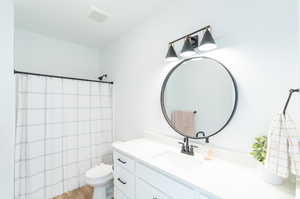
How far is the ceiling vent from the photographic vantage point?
174cm

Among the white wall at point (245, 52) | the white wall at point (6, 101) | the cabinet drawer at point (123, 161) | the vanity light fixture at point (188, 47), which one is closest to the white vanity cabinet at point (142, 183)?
the cabinet drawer at point (123, 161)

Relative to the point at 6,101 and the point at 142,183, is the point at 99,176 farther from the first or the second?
the point at 6,101

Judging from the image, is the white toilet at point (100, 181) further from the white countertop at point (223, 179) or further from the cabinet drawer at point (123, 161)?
the white countertop at point (223, 179)

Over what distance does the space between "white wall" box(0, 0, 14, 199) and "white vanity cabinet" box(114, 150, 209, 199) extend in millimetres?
849

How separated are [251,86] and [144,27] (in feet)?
5.06

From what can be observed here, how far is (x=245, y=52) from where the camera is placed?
1.12 meters

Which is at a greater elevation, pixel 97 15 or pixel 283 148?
pixel 97 15

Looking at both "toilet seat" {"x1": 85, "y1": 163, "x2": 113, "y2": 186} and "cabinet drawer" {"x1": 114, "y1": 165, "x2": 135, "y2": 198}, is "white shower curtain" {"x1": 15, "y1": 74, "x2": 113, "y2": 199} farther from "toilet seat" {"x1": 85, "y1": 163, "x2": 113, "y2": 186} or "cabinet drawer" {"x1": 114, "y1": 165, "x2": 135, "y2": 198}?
"cabinet drawer" {"x1": 114, "y1": 165, "x2": 135, "y2": 198}

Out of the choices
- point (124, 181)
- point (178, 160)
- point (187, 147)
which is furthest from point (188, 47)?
point (124, 181)

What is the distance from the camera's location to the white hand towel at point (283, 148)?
0.75 m

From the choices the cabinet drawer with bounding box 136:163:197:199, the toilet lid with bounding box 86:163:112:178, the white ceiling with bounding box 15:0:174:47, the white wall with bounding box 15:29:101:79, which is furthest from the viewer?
the white wall with bounding box 15:29:101:79

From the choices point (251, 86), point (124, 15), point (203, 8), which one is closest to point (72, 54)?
point (124, 15)

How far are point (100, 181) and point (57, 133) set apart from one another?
96 centimetres

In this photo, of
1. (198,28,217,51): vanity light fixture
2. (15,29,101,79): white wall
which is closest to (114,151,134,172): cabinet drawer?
(198,28,217,51): vanity light fixture
